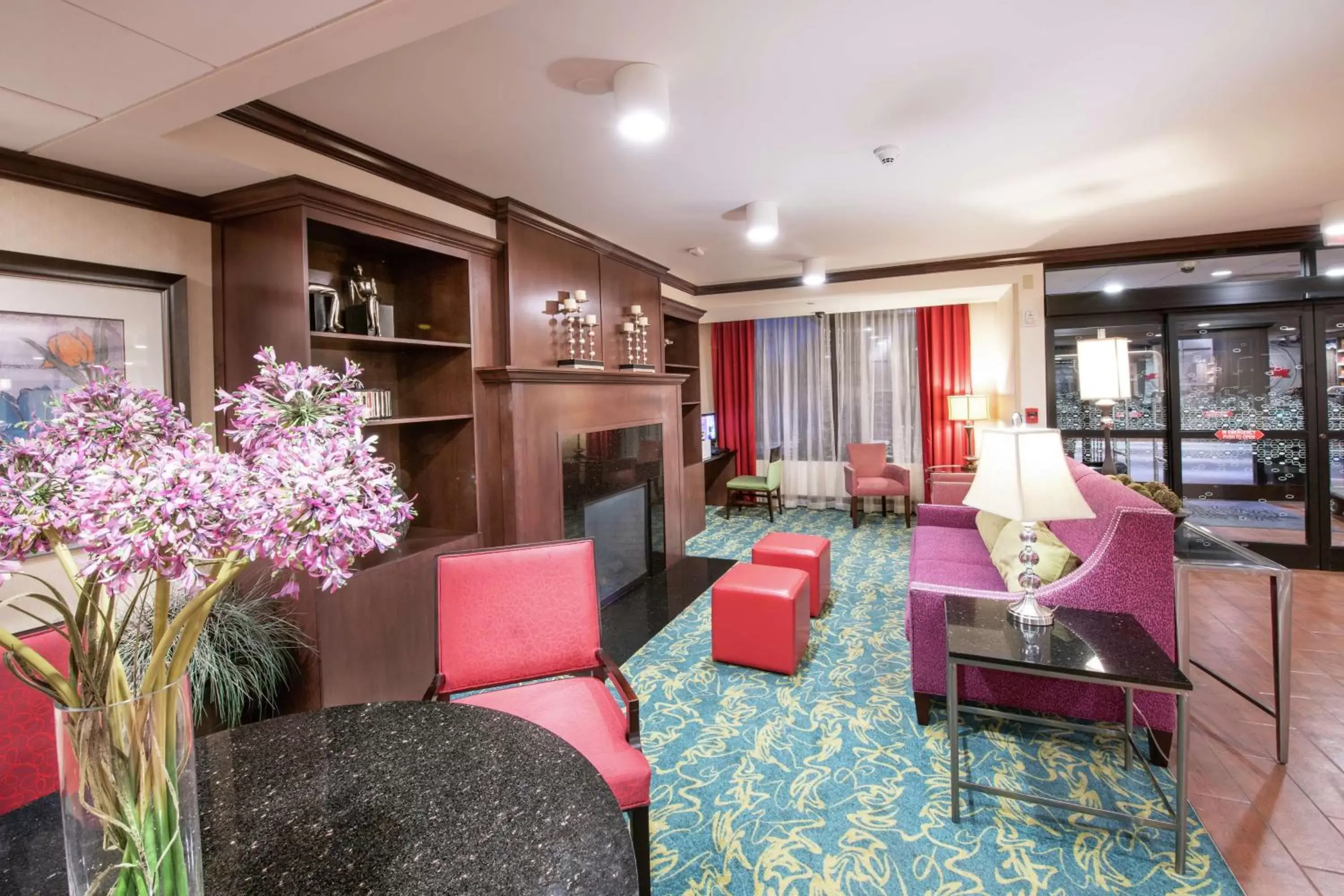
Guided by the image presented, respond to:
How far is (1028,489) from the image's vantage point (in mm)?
2084

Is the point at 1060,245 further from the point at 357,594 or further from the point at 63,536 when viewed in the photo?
the point at 63,536

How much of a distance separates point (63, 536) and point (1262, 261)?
6.41 metres

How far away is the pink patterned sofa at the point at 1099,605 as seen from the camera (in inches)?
83.2

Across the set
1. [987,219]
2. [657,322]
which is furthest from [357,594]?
[987,219]

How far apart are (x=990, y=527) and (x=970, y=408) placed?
262cm

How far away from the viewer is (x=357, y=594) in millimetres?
2461

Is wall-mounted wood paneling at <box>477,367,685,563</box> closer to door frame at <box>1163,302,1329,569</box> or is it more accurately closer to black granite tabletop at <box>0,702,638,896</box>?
A: black granite tabletop at <box>0,702,638,896</box>

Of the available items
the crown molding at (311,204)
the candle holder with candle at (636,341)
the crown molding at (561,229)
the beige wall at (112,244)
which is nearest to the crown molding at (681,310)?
the crown molding at (561,229)

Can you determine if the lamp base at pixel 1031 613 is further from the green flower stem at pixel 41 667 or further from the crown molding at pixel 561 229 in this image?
the crown molding at pixel 561 229

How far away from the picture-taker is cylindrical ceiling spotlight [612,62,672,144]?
189cm

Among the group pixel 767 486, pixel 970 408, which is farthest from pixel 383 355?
pixel 970 408

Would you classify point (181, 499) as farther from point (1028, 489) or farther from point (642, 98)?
point (1028, 489)

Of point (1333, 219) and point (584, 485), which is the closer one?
point (1333, 219)

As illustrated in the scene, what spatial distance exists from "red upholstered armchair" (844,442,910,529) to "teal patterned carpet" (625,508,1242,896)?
10.0 ft
